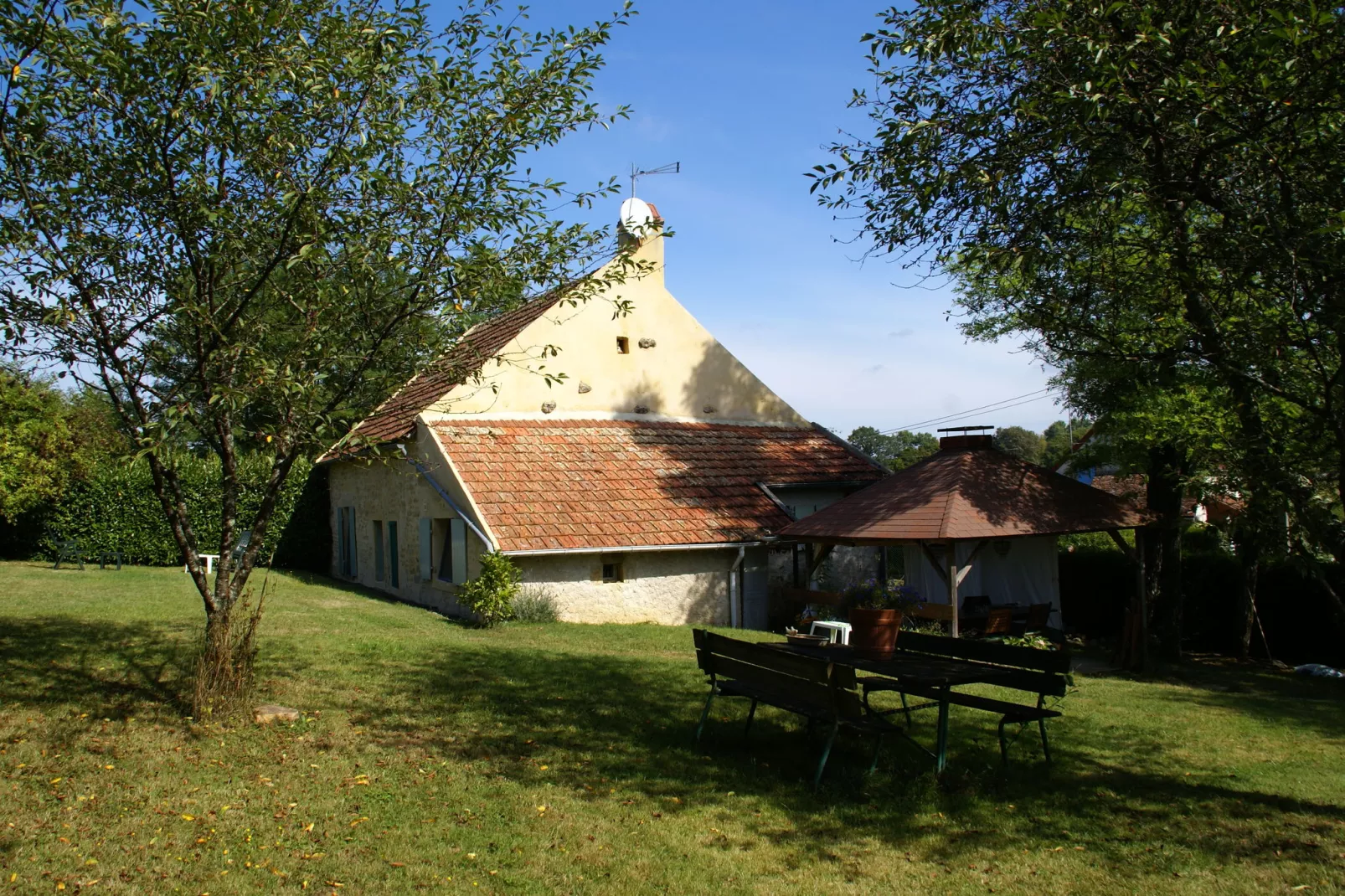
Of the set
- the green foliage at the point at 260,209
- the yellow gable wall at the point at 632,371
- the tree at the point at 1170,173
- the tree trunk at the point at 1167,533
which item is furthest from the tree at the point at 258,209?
the tree trunk at the point at 1167,533

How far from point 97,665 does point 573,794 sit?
552 centimetres

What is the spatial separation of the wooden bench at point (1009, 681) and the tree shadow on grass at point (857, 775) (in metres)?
0.44

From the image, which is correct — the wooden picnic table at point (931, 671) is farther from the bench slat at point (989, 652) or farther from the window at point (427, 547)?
the window at point (427, 547)

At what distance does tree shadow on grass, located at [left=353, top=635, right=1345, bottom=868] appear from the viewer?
598cm

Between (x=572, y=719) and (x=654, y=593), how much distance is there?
8.60 m

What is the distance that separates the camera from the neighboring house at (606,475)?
16203 mm

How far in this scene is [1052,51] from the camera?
7434 mm

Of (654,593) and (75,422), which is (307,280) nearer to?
(654,593)

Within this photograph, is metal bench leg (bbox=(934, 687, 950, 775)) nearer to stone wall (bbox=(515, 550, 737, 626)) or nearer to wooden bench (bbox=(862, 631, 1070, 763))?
wooden bench (bbox=(862, 631, 1070, 763))

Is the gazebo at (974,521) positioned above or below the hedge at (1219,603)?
above

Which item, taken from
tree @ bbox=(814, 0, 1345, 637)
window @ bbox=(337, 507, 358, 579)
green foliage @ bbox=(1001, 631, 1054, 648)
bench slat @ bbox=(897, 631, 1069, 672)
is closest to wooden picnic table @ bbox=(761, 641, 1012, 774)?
bench slat @ bbox=(897, 631, 1069, 672)

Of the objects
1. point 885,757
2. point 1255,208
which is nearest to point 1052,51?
point 1255,208

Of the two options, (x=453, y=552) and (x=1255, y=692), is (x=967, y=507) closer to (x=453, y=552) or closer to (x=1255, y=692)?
(x=1255, y=692)

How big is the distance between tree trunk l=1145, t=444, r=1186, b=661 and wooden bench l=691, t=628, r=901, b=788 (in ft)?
40.0
